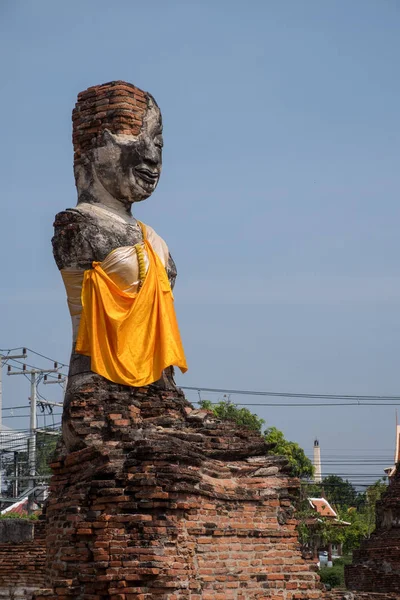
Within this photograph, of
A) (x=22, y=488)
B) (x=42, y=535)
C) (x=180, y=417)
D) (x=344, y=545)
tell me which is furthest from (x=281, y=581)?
(x=344, y=545)

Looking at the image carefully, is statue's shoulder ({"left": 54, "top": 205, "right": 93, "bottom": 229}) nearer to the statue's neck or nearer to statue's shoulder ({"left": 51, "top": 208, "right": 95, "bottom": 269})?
statue's shoulder ({"left": 51, "top": 208, "right": 95, "bottom": 269})

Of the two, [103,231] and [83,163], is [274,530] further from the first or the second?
[83,163]

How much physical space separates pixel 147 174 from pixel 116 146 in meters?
0.49

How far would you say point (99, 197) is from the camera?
42.7ft

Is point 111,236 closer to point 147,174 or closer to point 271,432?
point 147,174

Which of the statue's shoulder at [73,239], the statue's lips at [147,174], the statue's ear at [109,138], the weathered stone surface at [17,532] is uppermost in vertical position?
the statue's ear at [109,138]

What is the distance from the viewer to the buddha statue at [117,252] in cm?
1217

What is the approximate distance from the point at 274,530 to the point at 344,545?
35.6 meters

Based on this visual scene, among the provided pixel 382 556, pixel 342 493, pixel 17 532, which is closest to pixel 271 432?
pixel 382 556

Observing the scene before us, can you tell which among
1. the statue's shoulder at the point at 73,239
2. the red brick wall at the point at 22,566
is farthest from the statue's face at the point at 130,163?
the red brick wall at the point at 22,566

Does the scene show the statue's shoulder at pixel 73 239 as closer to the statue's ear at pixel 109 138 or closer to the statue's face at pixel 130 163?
the statue's face at pixel 130 163

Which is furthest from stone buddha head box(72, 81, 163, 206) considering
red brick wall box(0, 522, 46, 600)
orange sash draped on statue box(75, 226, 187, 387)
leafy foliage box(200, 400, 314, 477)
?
leafy foliage box(200, 400, 314, 477)

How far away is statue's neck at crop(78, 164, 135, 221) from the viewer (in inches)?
512

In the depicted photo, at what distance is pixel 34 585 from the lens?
14.0 m
